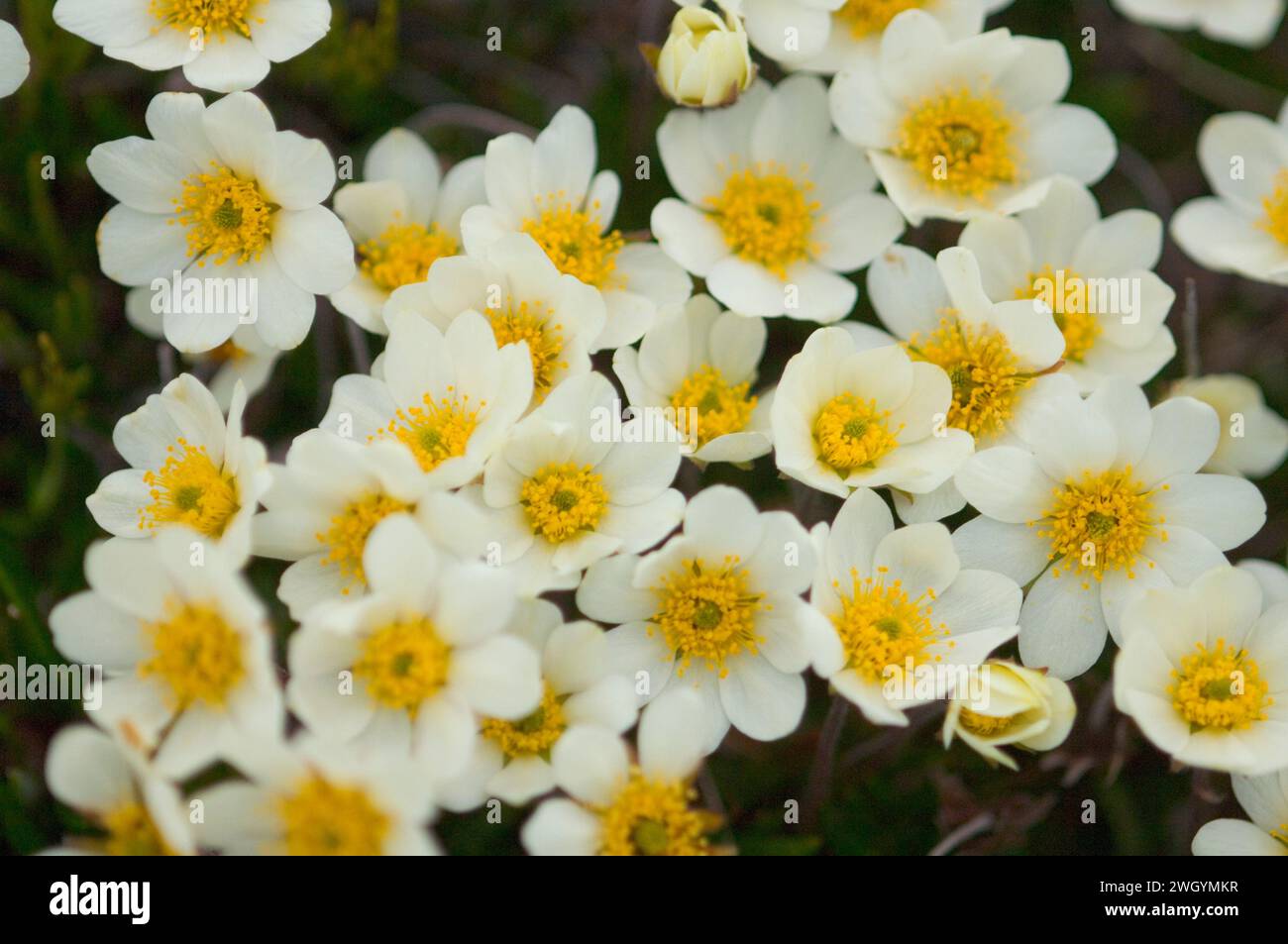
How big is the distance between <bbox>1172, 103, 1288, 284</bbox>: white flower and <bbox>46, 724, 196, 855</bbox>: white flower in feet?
6.54

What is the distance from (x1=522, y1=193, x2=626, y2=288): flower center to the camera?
1.96 meters

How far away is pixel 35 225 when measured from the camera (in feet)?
7.73

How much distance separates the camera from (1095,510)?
1869 mm

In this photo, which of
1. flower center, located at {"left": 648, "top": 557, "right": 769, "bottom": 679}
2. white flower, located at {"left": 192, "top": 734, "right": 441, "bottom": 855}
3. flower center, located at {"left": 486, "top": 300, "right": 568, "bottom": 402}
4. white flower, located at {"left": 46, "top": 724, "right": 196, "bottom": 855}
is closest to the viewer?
white flower, located at {"left": 192, "top": 734, "right": 441, "bottom": 855}

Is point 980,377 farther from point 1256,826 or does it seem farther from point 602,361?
point 1256,826

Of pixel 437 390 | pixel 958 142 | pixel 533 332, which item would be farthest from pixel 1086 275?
pixel 437 390

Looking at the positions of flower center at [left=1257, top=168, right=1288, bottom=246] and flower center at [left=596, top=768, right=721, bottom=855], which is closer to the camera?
flower center at [left=596, top=768, right=721, bottom=855]

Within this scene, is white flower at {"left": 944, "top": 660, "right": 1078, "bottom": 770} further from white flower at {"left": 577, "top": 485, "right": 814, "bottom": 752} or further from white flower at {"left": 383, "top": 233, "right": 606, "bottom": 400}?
white flower at {"left": 383, "top": 233, "right": 606, "bottom": 400}

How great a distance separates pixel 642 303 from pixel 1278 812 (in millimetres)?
1267

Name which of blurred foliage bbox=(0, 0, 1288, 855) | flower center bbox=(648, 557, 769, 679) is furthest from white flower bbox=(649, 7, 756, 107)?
flower center bbox=(648, 557, 769, 679)

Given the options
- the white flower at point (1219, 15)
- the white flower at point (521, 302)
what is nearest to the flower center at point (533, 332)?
the white flower at point (521, 302)

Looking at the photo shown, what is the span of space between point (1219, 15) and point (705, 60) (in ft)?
4.20

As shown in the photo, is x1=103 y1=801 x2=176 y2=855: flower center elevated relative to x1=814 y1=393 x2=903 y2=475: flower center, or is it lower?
lower
